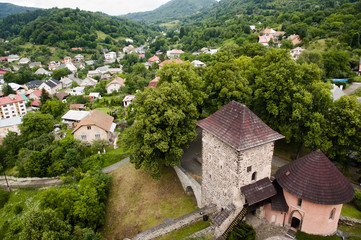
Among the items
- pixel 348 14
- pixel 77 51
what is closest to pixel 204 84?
pixel 348 14

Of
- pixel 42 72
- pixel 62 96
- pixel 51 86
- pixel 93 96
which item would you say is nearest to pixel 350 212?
pixel 93 96

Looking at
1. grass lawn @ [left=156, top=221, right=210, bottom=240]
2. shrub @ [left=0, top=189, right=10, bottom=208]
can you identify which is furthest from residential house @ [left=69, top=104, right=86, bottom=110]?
grass lawn @ [left=156, top=221, right=210, bottom=240]

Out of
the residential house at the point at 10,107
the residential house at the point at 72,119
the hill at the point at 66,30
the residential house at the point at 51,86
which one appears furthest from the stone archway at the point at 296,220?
the hill at the point at 66,30

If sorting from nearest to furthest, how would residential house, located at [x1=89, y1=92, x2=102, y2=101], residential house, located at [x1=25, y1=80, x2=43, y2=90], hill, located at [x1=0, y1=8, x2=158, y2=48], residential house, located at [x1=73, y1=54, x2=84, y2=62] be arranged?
residential house, located at [x1=89, y1=92, x2=102, y2=101], residential house, located at [x1=25, y1=80, x2=43, y2=90], residential house, located at [x1=73, y1=54, x2=84, y2=62], hill, located at [x1=0, y1=8, x2=158, y2=48]

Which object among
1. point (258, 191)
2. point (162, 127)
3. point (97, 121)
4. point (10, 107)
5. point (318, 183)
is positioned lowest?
point (10, 107)

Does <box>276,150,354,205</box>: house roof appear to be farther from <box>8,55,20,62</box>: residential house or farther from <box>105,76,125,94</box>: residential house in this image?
<box>8,55,20,62</box>: residential house

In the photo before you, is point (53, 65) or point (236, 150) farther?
point (53, 65)

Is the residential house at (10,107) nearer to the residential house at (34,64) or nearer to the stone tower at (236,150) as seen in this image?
the residential house at (34,64)

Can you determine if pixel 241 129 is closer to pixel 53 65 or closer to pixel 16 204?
pixel 16 204
